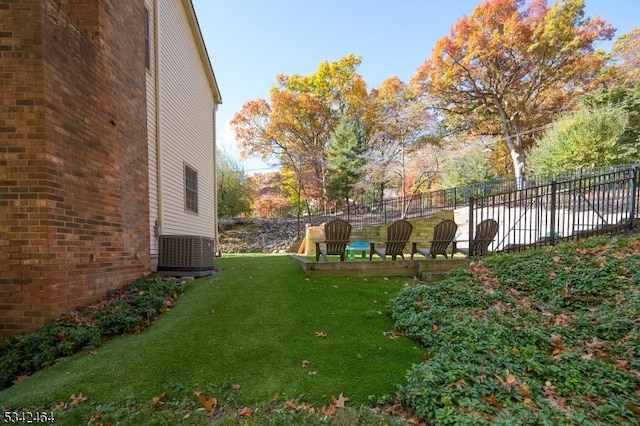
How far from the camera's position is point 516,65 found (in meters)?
18.8

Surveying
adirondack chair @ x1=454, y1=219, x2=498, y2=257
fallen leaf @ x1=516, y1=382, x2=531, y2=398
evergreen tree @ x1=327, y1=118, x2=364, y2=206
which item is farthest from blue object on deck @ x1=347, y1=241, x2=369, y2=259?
evergreen tree @ x1=327, y1=118, x2=364, y2=206

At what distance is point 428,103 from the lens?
66.7 feet

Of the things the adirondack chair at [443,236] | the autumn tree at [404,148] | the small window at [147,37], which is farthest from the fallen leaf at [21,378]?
the autumn tree at [404,148]

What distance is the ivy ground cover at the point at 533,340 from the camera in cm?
211

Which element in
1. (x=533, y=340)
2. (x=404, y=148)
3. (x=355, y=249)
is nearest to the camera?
(x=533, y=340)

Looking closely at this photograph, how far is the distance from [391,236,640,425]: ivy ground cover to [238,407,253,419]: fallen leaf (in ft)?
3.98

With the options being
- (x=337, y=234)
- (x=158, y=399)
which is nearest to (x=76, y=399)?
(x=158, y=399)

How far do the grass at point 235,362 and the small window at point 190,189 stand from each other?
15.7 ft

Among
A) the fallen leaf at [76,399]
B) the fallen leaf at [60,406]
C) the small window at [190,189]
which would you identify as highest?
the small window at [190,189]

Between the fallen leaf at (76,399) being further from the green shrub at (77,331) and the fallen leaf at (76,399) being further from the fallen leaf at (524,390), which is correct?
the fallen leaf at (524,390)

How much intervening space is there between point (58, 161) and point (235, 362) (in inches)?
132

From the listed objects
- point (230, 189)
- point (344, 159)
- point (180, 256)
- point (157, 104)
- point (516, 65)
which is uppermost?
point (516, 65)

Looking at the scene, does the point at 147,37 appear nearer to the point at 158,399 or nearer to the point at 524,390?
the point at 158,399

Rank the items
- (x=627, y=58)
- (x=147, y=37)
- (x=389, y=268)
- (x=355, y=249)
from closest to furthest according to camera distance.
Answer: (x=389, y=268) < (x=147, y=37) < (x=355, y=249) < (x=627, y=58)
